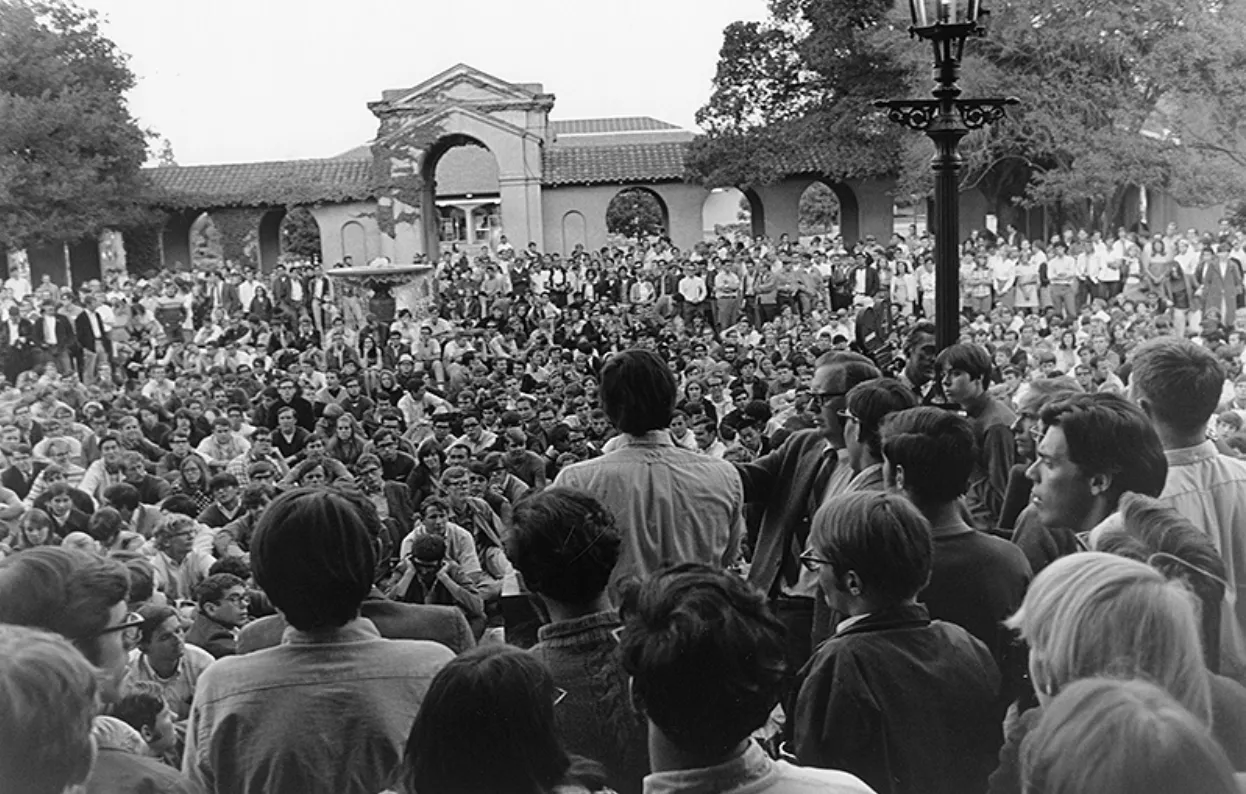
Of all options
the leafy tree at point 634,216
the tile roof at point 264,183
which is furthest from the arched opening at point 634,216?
the tile roof at point 264,183

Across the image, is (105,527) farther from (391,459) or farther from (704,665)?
(704,665)

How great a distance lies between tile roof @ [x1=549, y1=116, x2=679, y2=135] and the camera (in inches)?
1795

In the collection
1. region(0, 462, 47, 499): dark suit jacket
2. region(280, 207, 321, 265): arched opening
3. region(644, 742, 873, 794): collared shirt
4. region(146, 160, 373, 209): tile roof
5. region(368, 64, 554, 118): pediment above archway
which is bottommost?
region(0, 462, 47, 499): dark suit jacket

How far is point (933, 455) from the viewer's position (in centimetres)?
351

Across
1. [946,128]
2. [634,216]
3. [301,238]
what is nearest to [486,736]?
[946,128]

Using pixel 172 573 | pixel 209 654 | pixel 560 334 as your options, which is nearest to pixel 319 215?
pixel 560 334

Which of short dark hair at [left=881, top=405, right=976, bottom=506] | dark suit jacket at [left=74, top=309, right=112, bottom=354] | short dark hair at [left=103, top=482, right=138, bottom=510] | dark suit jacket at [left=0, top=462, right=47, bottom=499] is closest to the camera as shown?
short dark hair at [left=881, top=405, right=976, bottom=506]

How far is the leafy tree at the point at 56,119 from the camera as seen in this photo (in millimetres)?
16906

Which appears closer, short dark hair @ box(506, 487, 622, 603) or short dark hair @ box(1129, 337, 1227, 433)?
short dark hair @ box(506, 487, 622, 603)

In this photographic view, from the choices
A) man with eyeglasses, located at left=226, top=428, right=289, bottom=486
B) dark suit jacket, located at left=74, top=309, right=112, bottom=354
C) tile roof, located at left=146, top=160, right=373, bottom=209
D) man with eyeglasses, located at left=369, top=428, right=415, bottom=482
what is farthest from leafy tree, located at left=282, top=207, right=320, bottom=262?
man with eyeglasses, located at left=369, top=428, right=415, bottom=482

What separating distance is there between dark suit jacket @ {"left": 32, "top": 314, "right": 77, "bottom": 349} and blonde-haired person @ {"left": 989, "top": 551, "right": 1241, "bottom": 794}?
1862 centimetres

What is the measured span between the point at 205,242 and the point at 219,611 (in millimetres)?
34729

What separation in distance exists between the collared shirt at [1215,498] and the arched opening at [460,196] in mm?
28096

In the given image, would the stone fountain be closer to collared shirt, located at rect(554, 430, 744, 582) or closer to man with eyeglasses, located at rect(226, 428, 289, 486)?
Answer: man with eyeglasses, located at rect(226, 428, 289, 486)
